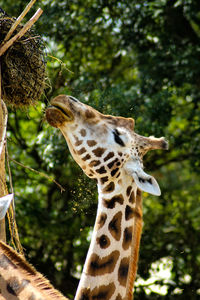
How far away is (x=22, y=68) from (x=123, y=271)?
6.36 ft

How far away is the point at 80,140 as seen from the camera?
3.13 m

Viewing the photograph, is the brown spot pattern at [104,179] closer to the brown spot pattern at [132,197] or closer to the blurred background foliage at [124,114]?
the brown spot pattern at [132,197]

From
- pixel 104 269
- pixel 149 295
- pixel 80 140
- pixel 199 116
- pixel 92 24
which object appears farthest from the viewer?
pixel 199 116

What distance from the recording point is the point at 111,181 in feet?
10.3

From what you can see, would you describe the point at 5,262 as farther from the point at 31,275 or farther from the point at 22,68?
the point at 22,68

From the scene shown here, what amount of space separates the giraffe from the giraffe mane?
41 centimetres

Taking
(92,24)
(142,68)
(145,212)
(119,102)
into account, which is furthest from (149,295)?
(92,24)

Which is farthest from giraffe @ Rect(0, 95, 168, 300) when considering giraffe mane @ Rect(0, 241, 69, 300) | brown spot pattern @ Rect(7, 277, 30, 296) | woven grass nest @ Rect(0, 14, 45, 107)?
woven grass nest @ Rect(0, 14, 45, 107)

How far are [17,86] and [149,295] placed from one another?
4.05 metres

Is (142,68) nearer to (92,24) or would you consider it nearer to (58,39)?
(92,24)

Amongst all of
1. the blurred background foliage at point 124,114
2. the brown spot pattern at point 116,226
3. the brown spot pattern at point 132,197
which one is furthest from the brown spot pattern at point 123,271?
the blurred background foliage at point 124,114

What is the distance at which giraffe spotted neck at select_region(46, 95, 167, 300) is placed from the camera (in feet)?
9.69

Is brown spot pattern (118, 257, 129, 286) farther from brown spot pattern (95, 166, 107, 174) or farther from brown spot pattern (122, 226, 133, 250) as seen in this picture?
brown spot pattern (95, 166, 107, 174)

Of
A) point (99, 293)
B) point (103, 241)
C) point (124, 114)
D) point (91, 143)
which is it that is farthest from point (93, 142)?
point (124, 114)
